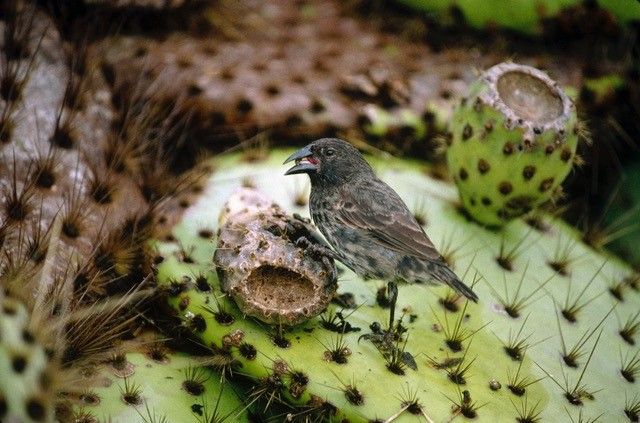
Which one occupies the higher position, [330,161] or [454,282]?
[330,161]

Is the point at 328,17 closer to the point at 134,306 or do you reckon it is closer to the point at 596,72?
the point at 596,72

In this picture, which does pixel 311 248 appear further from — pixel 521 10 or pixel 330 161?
pixel 521 10

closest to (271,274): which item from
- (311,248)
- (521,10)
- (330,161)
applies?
(311,248)

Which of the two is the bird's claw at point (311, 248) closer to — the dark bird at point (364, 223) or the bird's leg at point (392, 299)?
the dark bird at point (364, 223)

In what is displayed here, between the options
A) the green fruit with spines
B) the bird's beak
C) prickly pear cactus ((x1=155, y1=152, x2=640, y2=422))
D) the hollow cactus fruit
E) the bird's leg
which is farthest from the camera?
the hollow cactus fruit

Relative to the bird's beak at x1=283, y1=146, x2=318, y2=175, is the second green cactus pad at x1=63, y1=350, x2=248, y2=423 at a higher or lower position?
lower

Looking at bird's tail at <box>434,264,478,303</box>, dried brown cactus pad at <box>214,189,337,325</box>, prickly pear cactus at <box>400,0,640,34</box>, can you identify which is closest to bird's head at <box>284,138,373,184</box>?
dried brown cactus pad at <box>214,189,337,325</box>

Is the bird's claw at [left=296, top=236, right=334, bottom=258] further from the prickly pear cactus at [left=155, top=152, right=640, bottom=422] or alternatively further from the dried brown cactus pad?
the prickly pear cactus at [left=155, top=152, right=640, bottom=422]
